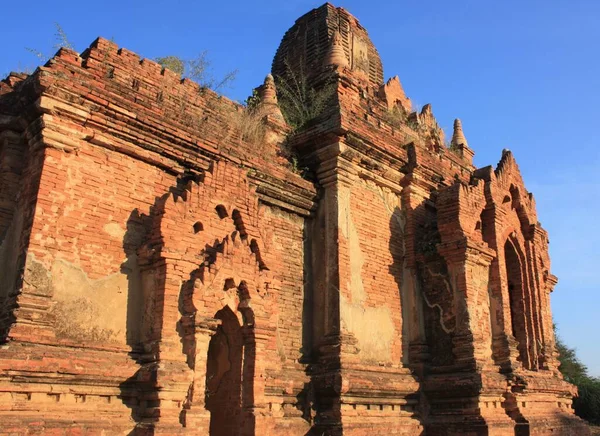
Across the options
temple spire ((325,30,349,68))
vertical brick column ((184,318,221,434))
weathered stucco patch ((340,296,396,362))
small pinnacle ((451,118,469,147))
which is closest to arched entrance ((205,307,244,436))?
vertical brick column ((184,318,221,434))

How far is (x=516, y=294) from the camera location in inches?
565

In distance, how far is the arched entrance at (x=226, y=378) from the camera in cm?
838

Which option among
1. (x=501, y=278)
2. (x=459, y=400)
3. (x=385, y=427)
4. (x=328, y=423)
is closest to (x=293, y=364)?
(x=328, y=423)

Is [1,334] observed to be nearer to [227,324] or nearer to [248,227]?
[227,324]

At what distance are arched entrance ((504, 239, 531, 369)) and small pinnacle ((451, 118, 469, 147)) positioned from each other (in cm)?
281


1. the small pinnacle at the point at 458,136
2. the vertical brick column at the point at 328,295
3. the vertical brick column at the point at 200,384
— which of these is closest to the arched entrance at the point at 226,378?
the vertical brick column at the point at 200,384

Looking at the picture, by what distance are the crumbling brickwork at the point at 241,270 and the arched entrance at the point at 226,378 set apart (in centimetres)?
3

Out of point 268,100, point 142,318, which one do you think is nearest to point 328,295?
point 142,318

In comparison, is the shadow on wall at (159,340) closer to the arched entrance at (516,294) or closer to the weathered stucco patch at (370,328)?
the weathered stucco patch at (370,328)

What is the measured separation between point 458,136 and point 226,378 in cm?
967

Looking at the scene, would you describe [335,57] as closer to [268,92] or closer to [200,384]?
[268,92]

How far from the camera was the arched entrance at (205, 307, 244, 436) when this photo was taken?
838 centimetres

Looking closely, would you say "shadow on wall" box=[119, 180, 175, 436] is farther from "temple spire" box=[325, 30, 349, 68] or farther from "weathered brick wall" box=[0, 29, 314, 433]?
"temple spire" box=[325, 30, 349, 68]

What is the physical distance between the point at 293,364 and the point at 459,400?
3020 millimetres
